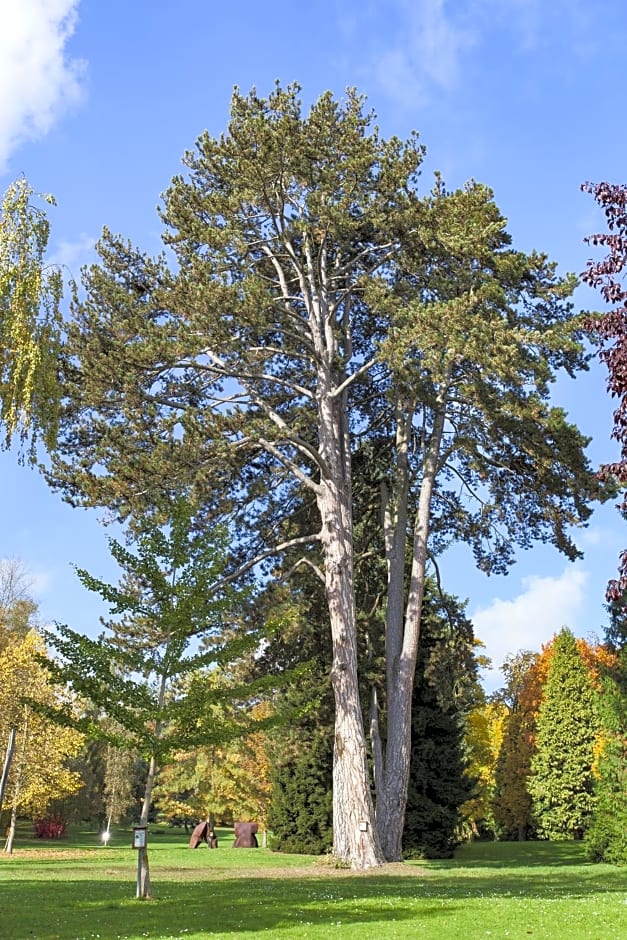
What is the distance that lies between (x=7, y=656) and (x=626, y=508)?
967 inches

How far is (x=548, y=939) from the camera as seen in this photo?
8.84 m

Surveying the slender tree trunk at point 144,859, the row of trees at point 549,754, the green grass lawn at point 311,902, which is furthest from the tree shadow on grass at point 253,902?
the row of trees at point 549,754

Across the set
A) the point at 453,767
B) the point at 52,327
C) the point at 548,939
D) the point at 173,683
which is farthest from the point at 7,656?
the point at 548,939

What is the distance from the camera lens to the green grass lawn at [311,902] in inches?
372

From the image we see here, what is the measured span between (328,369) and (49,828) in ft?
96.9

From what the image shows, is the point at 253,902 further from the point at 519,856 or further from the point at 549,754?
the point at 549,754

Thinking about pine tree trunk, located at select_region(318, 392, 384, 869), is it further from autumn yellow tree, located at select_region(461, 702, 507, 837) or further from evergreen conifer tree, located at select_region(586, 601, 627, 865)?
autumn yellow tree, located at select_region(461, 702, 507, 837)

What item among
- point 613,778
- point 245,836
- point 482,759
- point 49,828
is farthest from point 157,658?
point 49,828

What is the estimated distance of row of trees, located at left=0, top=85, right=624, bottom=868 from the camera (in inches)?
699

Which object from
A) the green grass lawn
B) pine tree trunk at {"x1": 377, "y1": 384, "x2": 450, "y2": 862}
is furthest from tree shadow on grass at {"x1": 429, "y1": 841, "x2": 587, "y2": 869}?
pine tree trunk at {"x1": 377, "y1": 384, "x2": 450, "y2": 862}

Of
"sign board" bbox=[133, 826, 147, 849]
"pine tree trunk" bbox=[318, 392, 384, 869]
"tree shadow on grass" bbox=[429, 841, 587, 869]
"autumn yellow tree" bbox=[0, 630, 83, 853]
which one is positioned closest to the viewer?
"sign board" bbox=[133, 826, 147, 849]

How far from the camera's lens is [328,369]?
2081 cm

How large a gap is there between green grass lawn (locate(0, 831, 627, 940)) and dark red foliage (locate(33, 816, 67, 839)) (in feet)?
68.2

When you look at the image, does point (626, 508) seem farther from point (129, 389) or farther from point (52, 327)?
point (129, 389)
